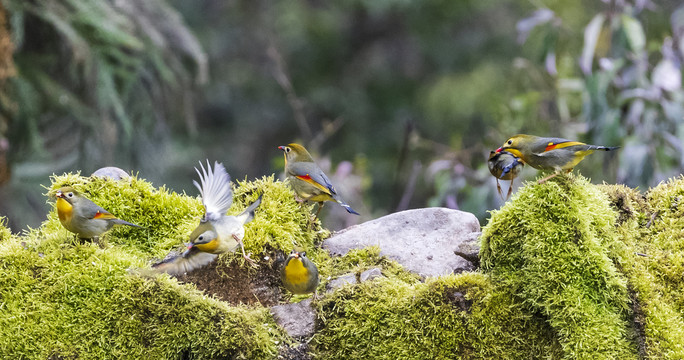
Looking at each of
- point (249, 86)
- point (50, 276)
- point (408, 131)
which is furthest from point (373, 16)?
point (50, 276)

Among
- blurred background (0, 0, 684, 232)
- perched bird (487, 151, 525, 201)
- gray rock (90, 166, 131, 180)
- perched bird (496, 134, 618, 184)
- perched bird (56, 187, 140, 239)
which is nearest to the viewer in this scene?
perched bird (496, 134, 618, 184)

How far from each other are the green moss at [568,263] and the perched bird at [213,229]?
37.8 inches

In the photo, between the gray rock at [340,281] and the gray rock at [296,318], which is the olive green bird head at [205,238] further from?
the gray rock at [340,281]

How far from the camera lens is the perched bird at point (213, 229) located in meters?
2.38

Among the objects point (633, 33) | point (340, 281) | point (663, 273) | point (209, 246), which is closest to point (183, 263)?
point (209, 246)

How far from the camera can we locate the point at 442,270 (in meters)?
2.75

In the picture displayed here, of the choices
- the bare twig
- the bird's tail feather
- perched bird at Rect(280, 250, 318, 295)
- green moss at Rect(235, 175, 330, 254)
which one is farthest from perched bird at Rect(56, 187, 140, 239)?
the bare twig

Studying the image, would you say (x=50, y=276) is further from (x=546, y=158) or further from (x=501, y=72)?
(x=501, y=72)

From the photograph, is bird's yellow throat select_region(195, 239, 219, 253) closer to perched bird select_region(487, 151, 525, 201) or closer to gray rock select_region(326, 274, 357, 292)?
gray rock select_region(326, 274, 357, 292)

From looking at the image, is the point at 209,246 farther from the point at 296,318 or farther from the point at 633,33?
the point at 633,33

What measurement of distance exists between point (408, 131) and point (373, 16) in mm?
9023

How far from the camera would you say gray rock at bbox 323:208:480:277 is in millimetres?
2799

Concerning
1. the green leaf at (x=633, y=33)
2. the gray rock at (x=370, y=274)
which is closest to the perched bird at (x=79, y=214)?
the gray rock at (x=370, y=274)

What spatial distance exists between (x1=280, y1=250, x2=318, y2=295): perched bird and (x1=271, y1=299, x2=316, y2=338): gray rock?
61 mm
